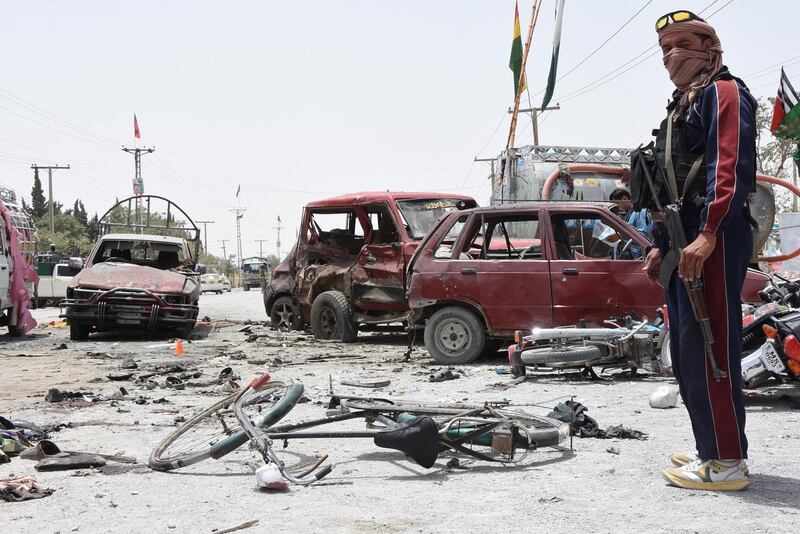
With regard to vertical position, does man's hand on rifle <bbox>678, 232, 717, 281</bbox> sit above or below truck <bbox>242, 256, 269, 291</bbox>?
below

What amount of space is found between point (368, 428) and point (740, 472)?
6.54ft

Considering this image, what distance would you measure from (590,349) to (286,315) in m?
8.05

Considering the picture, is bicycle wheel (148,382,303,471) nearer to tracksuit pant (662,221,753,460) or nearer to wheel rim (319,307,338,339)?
tracksuit pant (662,221,753,460)

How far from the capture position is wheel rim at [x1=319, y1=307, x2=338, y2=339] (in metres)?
13.0

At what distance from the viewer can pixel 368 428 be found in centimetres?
494

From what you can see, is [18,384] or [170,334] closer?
[18,384]

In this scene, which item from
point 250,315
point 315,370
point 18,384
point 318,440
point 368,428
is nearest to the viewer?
point 368,428

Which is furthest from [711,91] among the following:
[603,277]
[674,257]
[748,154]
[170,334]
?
[170,334]

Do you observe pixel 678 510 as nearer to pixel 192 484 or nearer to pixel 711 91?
pixel 711 91

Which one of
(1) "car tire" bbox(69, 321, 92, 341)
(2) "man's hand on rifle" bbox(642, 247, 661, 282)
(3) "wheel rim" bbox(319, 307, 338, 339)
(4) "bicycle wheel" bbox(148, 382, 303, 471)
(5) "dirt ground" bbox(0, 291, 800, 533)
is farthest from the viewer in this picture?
(1) "car tire" bbox(69, 321, 92, 341)

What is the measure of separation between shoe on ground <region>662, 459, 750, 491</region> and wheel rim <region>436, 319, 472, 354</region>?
5646 mm

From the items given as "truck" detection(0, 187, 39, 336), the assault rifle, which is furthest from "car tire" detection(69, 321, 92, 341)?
the assault rifle

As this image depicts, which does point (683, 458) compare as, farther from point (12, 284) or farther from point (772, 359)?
point (12, 284)

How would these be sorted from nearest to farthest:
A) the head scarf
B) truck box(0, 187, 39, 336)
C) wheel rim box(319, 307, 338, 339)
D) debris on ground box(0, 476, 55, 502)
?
the head scarf → debris on ground box(0, 476, 55, 502) → wheel rim box(319, 307, 338, 339) → truck box(0, 187, 39, 336)
